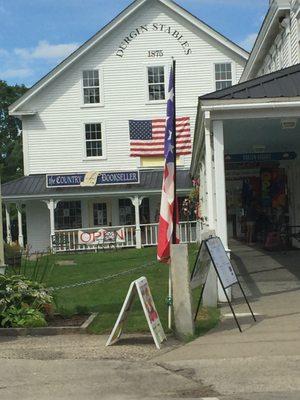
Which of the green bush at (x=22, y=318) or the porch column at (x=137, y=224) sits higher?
the porch column at (x=137, y=224)

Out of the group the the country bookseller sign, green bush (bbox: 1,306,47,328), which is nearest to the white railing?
the the country bookseller sign

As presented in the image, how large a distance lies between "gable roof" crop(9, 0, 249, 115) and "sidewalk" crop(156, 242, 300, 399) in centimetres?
2017

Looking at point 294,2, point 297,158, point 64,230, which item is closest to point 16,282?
point 297,158

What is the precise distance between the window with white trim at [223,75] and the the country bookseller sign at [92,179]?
6335 mm

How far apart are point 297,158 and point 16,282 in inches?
457

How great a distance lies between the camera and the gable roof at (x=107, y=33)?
29684mm

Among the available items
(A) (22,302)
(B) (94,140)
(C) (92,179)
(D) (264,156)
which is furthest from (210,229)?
(B) (94,140)

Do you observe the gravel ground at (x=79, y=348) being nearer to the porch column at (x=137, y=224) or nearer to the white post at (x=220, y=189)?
the white post at (x=220, y=189)

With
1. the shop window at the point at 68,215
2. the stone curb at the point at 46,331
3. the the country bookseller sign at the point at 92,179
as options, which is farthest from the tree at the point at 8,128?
the stone curb at the point at 46,331

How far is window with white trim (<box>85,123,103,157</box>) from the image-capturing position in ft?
99.1

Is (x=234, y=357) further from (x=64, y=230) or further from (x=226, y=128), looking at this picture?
(x=64, y=230)

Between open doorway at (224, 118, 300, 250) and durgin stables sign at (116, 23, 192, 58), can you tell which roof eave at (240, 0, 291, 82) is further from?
open doorway at (224, 118, 300, 250)

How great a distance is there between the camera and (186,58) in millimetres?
30062

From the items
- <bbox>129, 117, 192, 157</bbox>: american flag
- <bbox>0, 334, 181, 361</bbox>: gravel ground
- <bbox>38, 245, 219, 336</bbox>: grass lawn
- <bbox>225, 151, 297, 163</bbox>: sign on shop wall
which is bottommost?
<bbox>0, 334, 181, 361</bbox>: gravel ground
